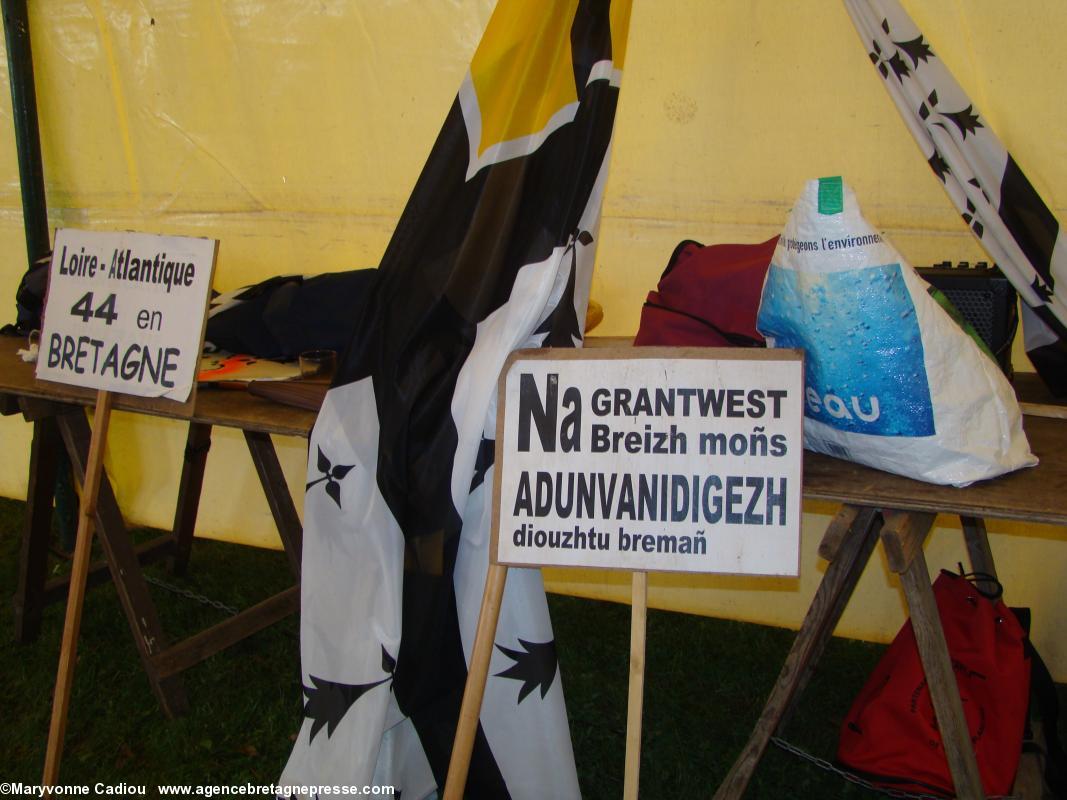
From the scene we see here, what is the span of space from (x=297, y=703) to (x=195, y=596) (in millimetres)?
569

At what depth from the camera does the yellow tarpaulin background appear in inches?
64.4

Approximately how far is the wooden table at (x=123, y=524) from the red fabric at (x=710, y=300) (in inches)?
22.9

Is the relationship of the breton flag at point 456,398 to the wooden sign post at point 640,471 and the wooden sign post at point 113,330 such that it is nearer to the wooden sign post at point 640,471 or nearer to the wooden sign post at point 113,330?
the wooden sign post at point 640,471

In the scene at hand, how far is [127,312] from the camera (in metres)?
1.44

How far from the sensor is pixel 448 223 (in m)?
1.19

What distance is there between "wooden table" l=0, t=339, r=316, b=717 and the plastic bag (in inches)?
30.0

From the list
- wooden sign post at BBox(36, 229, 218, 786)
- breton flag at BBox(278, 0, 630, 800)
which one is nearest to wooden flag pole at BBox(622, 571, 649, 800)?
breton flag at BBox(278, 0, 630, 800)

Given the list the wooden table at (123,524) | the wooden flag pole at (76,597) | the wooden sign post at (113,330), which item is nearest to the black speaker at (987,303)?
the wooden table at (123,524)

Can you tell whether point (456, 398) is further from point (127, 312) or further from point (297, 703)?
point (297, 703)

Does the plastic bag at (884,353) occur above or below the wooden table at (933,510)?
above

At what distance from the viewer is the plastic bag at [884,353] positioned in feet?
3.20

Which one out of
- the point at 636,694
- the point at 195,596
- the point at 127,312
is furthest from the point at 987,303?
the point at 195,596

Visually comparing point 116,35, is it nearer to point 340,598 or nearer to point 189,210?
point 189,210

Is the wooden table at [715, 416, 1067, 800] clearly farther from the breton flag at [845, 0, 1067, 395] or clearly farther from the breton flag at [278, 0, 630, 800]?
the breton flag at [278, 0, 630, 800]
